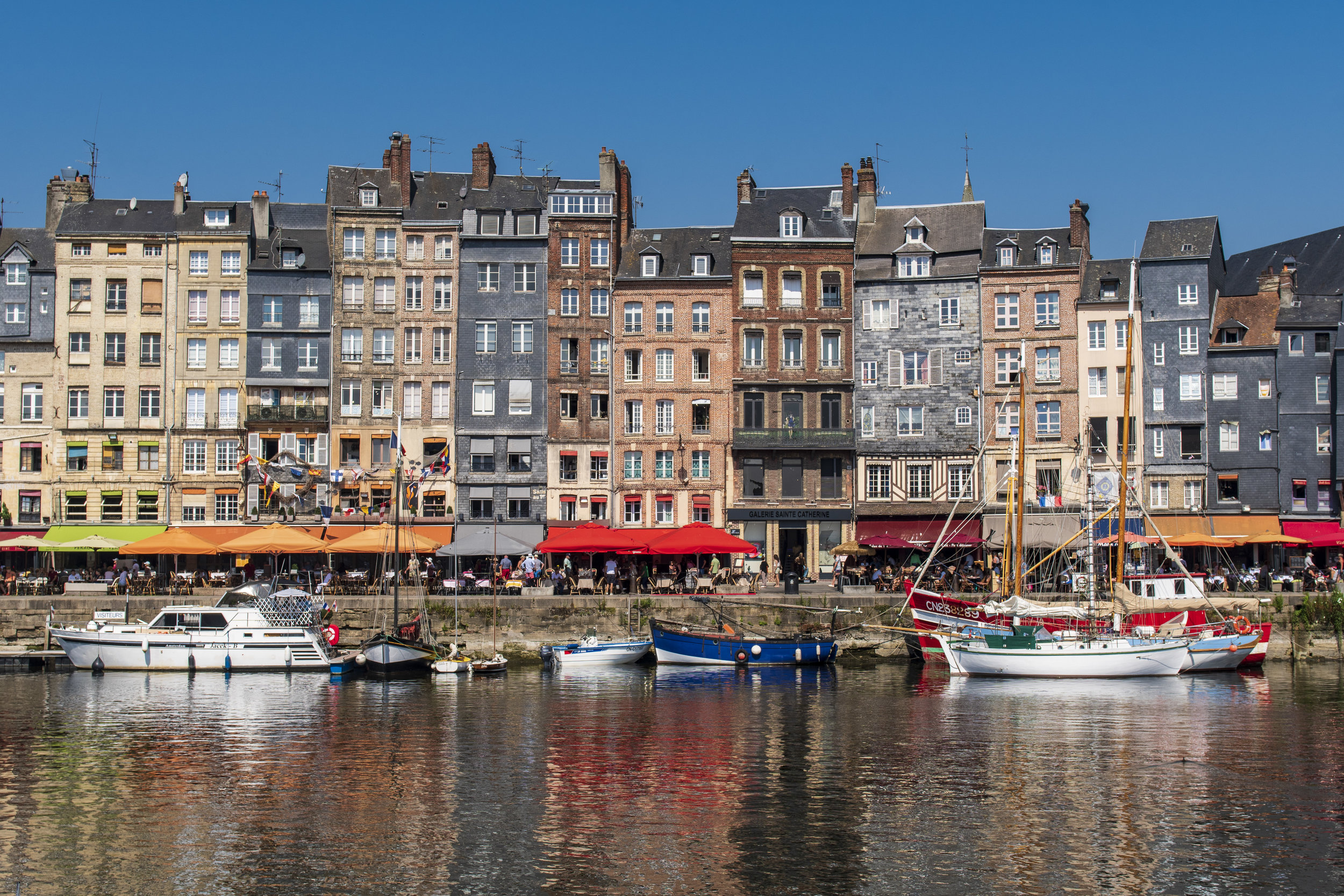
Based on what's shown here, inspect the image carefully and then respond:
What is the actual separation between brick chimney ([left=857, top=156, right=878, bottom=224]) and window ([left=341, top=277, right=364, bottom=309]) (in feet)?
83.4

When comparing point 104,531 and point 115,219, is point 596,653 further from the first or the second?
point 115,219

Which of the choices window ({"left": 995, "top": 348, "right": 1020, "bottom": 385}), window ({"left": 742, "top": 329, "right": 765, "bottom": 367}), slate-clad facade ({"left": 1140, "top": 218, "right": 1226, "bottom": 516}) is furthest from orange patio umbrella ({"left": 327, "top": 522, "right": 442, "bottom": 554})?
slate-clad facade ({"left": 1140, "top": 218, "right": 1226, "bottom": 516})

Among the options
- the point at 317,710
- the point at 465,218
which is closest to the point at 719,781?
the point at 317,710

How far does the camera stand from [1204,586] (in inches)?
2189

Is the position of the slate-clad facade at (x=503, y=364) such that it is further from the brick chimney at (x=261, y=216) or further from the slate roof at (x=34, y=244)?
the slate roof at (x=34, y=244)

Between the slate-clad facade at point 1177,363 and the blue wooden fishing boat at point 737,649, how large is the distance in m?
21.4

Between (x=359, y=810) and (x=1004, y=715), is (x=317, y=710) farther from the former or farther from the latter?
(x=1004, y=715)

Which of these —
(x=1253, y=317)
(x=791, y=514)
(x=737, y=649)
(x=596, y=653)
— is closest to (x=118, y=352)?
(x=596, y=653)

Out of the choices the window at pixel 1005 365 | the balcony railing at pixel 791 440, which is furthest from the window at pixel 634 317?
the window at pixel 1005 365

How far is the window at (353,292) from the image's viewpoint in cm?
6488

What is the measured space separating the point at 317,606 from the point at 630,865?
31774mm

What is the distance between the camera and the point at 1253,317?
213ft

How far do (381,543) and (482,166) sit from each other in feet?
72.3

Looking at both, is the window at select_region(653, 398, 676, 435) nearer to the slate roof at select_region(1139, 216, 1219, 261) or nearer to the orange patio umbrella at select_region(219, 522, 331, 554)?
the orange patio umbrella at select_region(219, 522, 331, 554)
